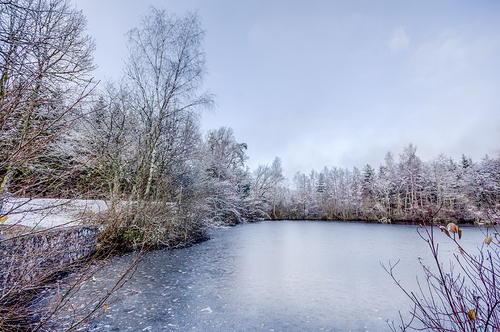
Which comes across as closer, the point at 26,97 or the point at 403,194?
the point at 26,97

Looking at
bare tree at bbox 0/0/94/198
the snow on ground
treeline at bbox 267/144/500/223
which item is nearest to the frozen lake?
the snow on ground

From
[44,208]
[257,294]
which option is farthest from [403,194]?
[44,208]

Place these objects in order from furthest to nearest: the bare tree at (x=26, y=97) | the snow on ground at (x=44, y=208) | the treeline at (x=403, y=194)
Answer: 1. the treeline at (x=403, y=194)
2. the snow on ground at (x=44, y=208)
3. the bare tree at (x=26, y=97)

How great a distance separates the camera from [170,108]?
9.66m

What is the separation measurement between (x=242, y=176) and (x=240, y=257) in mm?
17102

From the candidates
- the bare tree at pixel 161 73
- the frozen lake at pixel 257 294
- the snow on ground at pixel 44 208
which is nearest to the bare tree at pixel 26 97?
the snow on ground at pixel 44 208

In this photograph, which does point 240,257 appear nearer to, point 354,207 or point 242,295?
point 242,295

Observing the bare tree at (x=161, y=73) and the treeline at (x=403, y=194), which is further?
the treeline at (x=403, y=194)

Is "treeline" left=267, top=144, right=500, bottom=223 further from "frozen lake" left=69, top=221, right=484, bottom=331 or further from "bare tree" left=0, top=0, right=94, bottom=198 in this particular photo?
"bare tree" left=0, top=0, right=94, bottom=198

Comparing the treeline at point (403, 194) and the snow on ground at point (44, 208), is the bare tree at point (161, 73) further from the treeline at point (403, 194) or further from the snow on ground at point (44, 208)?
the treeline at point (403, 194)

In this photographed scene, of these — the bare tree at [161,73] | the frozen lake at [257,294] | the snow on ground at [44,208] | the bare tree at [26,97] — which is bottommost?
the frozen lake at [257,294]

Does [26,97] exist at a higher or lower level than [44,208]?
higher

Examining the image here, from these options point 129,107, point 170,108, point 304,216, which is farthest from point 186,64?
point 304,216

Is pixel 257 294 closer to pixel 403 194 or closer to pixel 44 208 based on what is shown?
pixel 44 208
